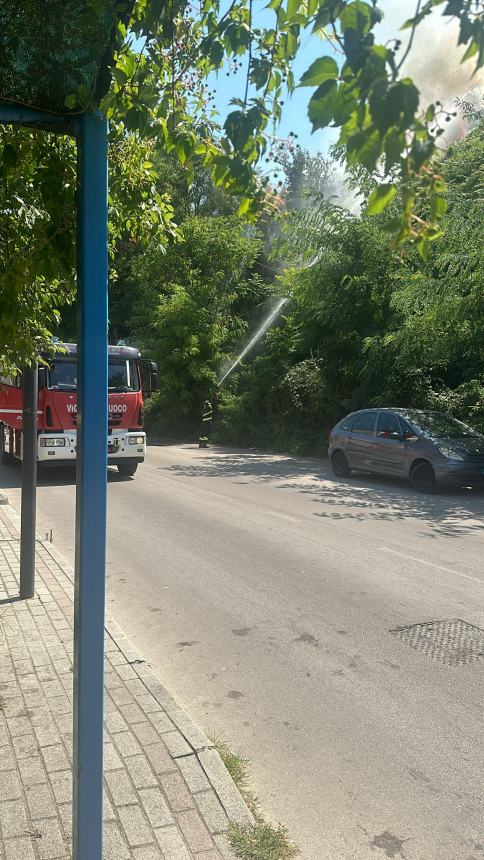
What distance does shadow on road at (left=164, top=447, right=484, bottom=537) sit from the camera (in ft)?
35.8

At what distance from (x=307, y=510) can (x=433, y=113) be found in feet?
33.1

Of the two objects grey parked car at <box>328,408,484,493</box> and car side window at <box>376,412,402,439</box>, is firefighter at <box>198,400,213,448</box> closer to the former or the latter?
grey parked car at <box>328,408,484,493</box>

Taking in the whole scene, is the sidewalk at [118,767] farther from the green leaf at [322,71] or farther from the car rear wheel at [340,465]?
the car rear wheel at [340,465]

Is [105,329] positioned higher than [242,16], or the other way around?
[242,16]

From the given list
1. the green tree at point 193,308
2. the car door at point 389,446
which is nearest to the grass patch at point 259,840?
the car door at point 389,446

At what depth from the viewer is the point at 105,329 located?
2498mm

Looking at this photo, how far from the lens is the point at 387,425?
14.6m

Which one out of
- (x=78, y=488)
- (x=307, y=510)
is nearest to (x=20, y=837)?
(x=78, y=488)

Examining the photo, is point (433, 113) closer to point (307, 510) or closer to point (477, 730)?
point (477, 730)

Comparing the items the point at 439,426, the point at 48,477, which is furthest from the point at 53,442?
the point at 439,426

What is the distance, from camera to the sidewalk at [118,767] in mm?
2871

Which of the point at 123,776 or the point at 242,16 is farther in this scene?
the point at 123,776

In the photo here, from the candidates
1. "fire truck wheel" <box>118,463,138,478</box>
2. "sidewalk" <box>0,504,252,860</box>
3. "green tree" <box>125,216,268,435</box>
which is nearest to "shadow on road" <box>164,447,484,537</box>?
"fire truck wheel" <box>118,463,138,478</box>

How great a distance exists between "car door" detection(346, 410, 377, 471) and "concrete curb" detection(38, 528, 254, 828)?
10424 millimetres
